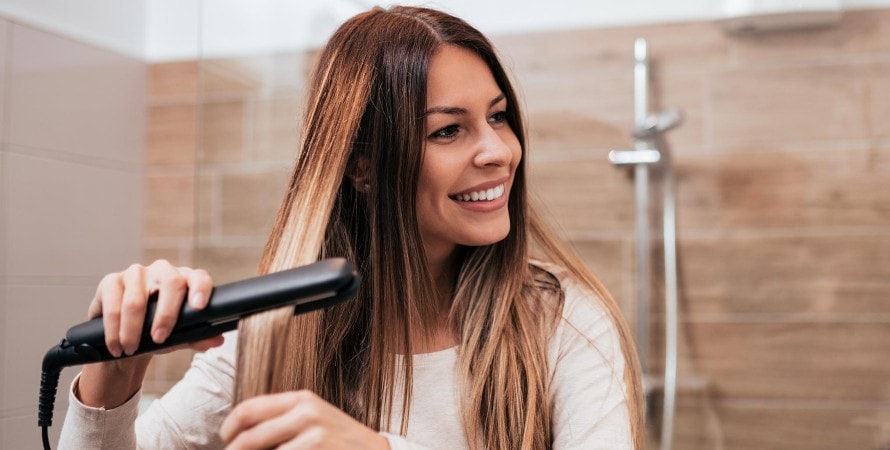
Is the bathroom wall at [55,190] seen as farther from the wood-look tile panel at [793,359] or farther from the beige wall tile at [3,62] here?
Answer: the wood-look tile panel at [793,359]

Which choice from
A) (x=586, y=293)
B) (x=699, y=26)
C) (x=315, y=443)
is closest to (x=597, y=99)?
(x=699, y=26)

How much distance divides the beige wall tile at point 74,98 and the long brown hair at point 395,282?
67 centimetres

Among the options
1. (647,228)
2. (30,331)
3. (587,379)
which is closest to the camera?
(587,379)

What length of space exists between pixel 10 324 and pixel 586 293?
0.86 metres

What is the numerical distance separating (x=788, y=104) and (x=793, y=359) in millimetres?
425

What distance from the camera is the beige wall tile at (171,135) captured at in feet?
6.04

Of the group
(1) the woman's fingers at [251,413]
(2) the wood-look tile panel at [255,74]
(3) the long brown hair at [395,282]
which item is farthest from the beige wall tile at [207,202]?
(1) the woman's fingers at [251,413]

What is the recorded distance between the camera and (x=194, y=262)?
1646 millimetres

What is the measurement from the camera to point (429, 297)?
3.31 feet

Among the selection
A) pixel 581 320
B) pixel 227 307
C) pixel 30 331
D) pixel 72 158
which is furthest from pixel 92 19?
pixel 227 307

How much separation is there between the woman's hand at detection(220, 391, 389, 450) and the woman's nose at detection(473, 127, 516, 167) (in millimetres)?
437

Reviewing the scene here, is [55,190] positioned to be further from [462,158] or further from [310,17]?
[462,158]

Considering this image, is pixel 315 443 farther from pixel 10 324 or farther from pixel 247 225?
pixel 247 225

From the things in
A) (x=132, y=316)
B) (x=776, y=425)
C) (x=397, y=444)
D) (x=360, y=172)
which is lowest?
(x=776, y=425)
